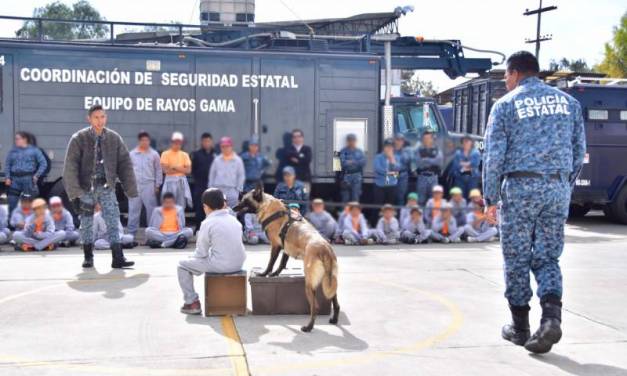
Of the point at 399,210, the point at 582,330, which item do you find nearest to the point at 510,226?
the point at 582,330

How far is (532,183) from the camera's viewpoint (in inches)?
188

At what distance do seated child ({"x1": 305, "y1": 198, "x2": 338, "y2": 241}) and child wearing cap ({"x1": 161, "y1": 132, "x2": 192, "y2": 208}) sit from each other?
201cm

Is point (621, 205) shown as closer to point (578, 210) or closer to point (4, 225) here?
point (578, 210)

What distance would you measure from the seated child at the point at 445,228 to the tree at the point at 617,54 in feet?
99.7

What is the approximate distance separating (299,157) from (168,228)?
269 cm

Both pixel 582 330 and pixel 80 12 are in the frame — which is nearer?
pixel 582 330

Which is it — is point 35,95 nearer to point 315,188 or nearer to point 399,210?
point 315,188

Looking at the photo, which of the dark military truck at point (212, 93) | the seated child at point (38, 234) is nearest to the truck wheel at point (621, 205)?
the dark military truck at point (212, 93)

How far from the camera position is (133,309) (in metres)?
6.12

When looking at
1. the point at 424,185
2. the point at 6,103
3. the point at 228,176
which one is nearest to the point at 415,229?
the point at 424,185

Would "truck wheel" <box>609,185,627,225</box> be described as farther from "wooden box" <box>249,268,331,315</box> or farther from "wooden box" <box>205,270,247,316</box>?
"wooden box" <box>205,270,247,316</box>

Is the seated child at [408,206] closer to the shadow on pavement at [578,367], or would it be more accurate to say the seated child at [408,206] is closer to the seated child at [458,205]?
the seated child at [458,205]

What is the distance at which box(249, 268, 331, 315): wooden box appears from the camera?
5.90 meters

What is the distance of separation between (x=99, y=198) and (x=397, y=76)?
308 inches
